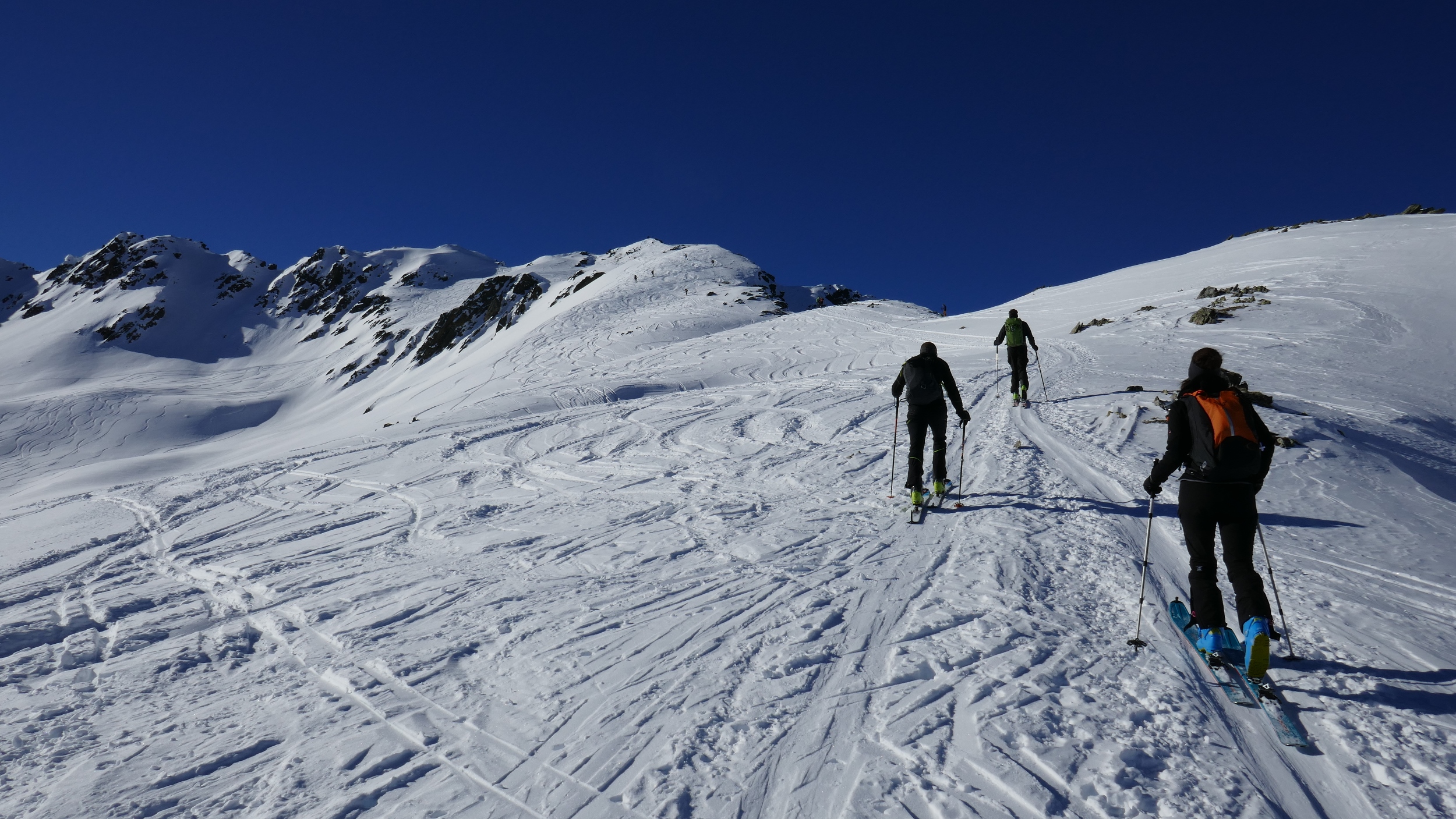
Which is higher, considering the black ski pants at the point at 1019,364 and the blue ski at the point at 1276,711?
the black ski pants at the point at 1019,364

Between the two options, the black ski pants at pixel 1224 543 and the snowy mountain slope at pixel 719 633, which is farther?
the black ski pants at pixel 1224 543

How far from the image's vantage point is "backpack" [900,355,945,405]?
707 centimetres

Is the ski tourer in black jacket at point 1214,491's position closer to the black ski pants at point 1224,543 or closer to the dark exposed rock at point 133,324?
the black ski pants at point 1224,543

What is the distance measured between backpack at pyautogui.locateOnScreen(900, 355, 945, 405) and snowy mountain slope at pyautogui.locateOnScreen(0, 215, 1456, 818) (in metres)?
1.26

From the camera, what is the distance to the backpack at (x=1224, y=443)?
11.9 ft

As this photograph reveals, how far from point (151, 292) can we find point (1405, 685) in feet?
442

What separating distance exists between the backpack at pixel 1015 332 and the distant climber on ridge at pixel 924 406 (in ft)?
20.9

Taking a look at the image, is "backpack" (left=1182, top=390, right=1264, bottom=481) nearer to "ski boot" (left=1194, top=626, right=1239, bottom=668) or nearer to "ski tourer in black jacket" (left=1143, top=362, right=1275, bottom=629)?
"ski tourer in black jacket" (left=1143, top=362, right=1275, bottom=629)

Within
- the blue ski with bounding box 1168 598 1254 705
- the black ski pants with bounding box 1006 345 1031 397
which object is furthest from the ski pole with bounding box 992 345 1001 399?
the blue ski with bounding box 1168 598 1254 705

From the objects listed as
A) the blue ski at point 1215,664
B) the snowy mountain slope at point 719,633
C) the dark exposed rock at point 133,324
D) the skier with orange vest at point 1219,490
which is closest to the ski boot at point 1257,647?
the skier with orange vest at point 1219,490

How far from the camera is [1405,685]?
356 cm

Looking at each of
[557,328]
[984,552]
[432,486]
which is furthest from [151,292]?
[984,552]

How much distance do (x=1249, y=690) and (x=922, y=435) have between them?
3.87 meters

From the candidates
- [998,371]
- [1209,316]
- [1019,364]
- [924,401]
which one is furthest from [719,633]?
[1209,316]
